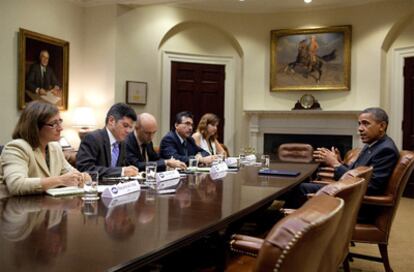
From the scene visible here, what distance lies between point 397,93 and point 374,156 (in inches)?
157

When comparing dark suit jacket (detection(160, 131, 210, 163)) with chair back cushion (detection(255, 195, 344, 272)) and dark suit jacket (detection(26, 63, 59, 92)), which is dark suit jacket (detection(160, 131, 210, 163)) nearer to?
dark suit jacket (detection(26, 63, 59, 92))

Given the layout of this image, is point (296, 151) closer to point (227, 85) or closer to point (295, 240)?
point (227, 85)

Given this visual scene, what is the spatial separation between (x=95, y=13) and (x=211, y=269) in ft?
16.0

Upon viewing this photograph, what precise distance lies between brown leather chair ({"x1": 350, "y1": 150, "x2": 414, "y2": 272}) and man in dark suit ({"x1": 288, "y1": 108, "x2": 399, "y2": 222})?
0.23 feet

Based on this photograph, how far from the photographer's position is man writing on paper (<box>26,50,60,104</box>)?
5.12m

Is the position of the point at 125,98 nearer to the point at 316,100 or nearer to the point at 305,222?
the point at 316,100

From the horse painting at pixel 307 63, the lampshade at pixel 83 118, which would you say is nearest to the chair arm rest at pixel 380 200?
the lampshade at pixel 83 118

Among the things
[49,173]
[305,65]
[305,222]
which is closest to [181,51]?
[305,65]

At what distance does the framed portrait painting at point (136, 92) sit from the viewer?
6061mm

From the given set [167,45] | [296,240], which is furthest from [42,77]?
[296,240]

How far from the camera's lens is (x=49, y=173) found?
7.41 ft

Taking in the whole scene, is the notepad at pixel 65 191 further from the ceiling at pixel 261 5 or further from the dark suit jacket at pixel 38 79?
the ceiling at pixel 261 5

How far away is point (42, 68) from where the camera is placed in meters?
5.26

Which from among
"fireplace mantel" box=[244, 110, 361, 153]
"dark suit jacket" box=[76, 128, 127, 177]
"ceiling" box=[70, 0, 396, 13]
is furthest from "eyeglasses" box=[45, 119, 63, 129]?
"fireplace mantel" box=[244, 110, 361, 153]
